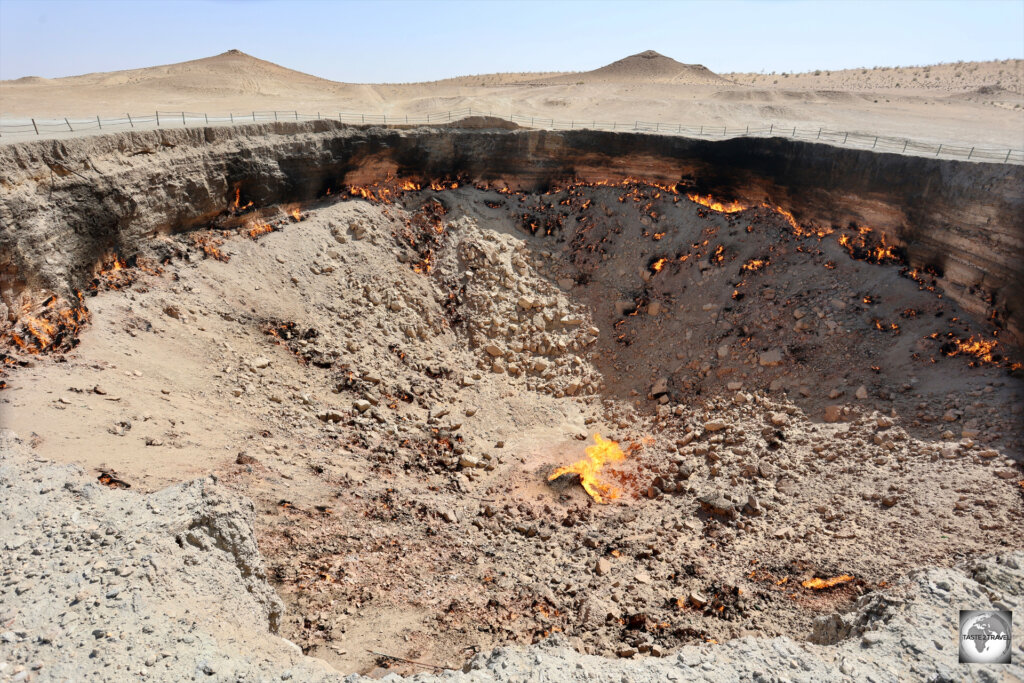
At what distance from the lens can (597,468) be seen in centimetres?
1477

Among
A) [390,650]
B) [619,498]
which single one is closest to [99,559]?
[390,650]

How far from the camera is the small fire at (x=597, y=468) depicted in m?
13.7

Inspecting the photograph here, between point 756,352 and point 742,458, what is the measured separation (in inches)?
160

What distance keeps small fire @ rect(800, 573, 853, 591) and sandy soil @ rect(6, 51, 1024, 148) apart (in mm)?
19719

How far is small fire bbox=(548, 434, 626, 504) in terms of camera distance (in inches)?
540

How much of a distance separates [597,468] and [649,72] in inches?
1787

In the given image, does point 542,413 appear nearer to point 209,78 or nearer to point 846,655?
point 846,655

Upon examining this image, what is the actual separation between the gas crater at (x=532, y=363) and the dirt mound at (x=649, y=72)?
30.4 metres

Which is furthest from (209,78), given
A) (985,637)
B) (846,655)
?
(985,637)

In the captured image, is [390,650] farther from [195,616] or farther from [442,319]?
[442,319]

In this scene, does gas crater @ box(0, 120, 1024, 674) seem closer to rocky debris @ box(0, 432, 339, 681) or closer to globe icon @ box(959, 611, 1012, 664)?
rocky debris @ box(0, 432, 339, 681)

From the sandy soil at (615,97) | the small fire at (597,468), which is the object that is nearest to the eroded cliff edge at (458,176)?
the sandy soil at (615,97)

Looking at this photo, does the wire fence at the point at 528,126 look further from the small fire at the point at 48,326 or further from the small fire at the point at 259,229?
the small fire at the point at 48,326

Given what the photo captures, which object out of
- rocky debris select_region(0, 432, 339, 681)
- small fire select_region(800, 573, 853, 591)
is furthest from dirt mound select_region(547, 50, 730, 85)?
rocky debris select_region(0, 432, 339, 681)
